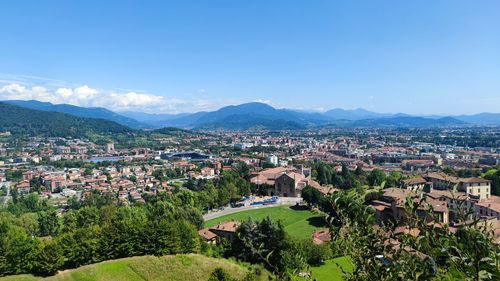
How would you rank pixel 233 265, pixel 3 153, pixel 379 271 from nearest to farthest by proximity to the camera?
1. pixel 379 271
2. pixel 233 265
3. pixel 3 153

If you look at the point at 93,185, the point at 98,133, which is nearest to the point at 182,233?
the point at 93,185

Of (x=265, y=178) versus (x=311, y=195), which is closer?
(x=311, y=195)

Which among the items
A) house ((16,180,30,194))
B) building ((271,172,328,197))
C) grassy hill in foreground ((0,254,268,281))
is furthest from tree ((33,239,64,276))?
house ((16,180,30,194))

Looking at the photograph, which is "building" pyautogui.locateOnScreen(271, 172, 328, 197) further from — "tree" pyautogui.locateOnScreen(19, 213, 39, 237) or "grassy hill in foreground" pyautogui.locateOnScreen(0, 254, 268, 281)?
"tree" pyautogui.locateOnScreen(19, 213, 39, 237)

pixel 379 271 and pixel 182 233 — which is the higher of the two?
pixel 379 271

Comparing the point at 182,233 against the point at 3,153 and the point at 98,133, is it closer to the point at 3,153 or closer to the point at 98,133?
the point at 3,153

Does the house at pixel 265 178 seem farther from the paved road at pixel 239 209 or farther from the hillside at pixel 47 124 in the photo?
the hillside at pixel 47 124

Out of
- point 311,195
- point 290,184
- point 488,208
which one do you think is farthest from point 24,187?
point 488,208

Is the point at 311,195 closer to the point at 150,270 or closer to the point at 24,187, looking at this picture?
the point at 150,270
